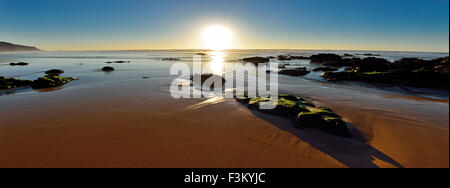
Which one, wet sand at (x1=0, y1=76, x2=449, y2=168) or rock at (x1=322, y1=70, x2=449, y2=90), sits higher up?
rock at (x1=322, y1=70, x2=449, y2=90)

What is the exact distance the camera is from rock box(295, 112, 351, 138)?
15.4ft

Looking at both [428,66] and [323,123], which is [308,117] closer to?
[323,123]

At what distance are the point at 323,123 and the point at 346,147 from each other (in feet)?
3.05

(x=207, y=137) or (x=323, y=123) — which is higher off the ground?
(x=323, y=123)

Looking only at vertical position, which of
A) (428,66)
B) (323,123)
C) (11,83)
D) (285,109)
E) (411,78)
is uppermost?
(428,66)

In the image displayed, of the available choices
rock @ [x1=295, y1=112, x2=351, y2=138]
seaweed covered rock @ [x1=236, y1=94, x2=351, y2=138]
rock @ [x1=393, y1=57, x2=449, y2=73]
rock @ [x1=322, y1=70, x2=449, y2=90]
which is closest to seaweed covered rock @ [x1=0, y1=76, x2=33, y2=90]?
seaweed covered rock @ [x1=236, y1=94, x2=351, y2=138]

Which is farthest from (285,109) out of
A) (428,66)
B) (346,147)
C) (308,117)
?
(428,66)

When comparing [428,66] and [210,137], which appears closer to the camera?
[210,137]

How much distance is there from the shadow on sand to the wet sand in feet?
0.07

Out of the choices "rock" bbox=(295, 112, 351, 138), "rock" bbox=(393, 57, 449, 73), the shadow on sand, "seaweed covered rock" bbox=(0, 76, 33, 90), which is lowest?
the shadow on sand

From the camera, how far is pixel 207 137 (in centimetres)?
475

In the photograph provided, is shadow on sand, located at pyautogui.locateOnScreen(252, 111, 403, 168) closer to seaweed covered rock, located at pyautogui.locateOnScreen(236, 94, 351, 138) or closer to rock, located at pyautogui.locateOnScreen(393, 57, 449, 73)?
seaweed covered rock, located at pyautogui.locateOnScreen(236, 94, 351, 138)
